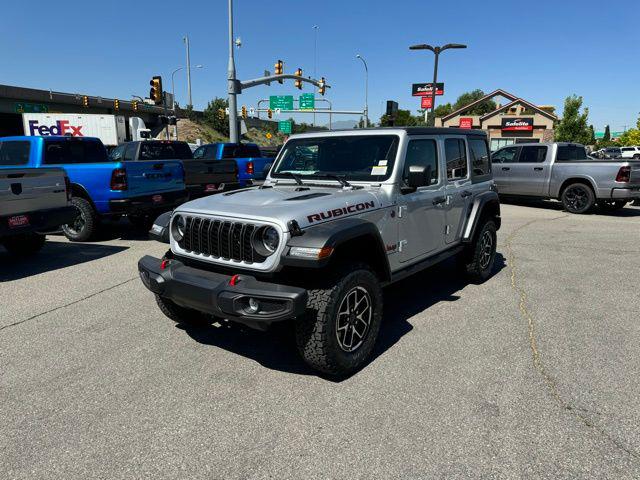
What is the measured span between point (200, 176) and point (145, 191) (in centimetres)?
224

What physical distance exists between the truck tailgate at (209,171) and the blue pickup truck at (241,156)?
1.25 meters

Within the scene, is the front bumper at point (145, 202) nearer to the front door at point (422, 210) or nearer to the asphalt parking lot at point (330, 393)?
the asphalt parking lot at point (330, 393)

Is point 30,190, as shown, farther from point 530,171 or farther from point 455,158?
point 530,171

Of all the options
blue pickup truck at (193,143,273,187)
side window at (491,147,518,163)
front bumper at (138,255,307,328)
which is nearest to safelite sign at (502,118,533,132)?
side window at (491,147,518,163)

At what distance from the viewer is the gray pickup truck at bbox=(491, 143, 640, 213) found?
11031 mm

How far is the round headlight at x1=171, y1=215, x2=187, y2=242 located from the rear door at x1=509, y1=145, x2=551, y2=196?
38.4ft

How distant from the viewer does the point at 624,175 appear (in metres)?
11.0

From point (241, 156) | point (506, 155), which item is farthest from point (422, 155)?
point (241, 156)

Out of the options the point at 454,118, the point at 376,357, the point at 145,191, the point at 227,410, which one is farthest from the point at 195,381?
the point at 454,118

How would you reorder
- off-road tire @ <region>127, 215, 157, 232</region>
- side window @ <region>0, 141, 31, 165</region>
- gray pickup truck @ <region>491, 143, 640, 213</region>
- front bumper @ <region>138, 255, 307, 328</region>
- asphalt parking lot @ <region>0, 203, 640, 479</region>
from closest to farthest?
asphalt parking lot @ <region>0, 203, 640, 479</region>
front bumper @ <region>138, 255, 307, 328</region>
side window @ <region>0, 141, 31, 165</region>
off-road tire @ <region>127, 215, 157, 232</region>
gray pickup truck @ <region>491, 143, 640, 213</region>

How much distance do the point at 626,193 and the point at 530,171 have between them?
256 cm

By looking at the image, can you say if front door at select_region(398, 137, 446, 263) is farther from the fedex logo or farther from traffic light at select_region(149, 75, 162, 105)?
the fedex logo

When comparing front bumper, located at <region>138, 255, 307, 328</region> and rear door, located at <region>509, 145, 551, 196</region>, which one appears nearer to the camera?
front bumper, located at <region>138, 255, 307, 328</region>

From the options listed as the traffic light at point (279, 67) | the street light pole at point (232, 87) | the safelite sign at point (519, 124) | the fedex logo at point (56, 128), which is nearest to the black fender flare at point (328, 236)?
the street light pole at point (232, 87)
